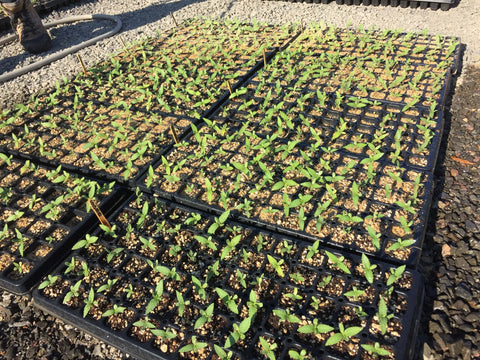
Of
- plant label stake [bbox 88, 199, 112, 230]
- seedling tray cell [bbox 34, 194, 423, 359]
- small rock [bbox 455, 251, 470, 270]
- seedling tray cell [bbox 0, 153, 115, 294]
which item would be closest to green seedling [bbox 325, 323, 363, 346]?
seedling tray cell [bbox 34, 194, 423, 359]

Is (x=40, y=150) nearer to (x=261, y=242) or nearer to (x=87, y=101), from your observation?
(x=87, y=101)

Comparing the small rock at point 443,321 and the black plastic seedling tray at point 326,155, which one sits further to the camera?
the black plastic seedling tray at point 326,155

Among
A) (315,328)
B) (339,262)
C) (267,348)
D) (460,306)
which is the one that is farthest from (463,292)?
(267,348)

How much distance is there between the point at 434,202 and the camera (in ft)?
8.30

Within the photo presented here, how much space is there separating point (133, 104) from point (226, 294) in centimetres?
259

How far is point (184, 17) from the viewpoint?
6445 mm

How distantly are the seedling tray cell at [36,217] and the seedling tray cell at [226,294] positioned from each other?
160 mm

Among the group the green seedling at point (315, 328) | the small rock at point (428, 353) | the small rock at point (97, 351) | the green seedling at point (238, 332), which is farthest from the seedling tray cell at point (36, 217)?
the small rock at point (428, 353)

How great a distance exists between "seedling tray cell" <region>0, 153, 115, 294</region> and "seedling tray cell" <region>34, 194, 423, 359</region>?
160mm

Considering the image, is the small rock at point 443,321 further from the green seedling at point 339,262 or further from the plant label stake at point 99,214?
the plant label stake at point 99,214

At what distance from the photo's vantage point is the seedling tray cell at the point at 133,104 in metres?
3.02

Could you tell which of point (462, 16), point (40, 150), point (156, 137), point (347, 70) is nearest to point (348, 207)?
point (156, 137)

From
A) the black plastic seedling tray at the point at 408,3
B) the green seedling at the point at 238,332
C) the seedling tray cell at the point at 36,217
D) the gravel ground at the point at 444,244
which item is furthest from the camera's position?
the black plastic seedling tray at the point at 408,3

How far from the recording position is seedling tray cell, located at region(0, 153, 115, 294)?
7.27ft
